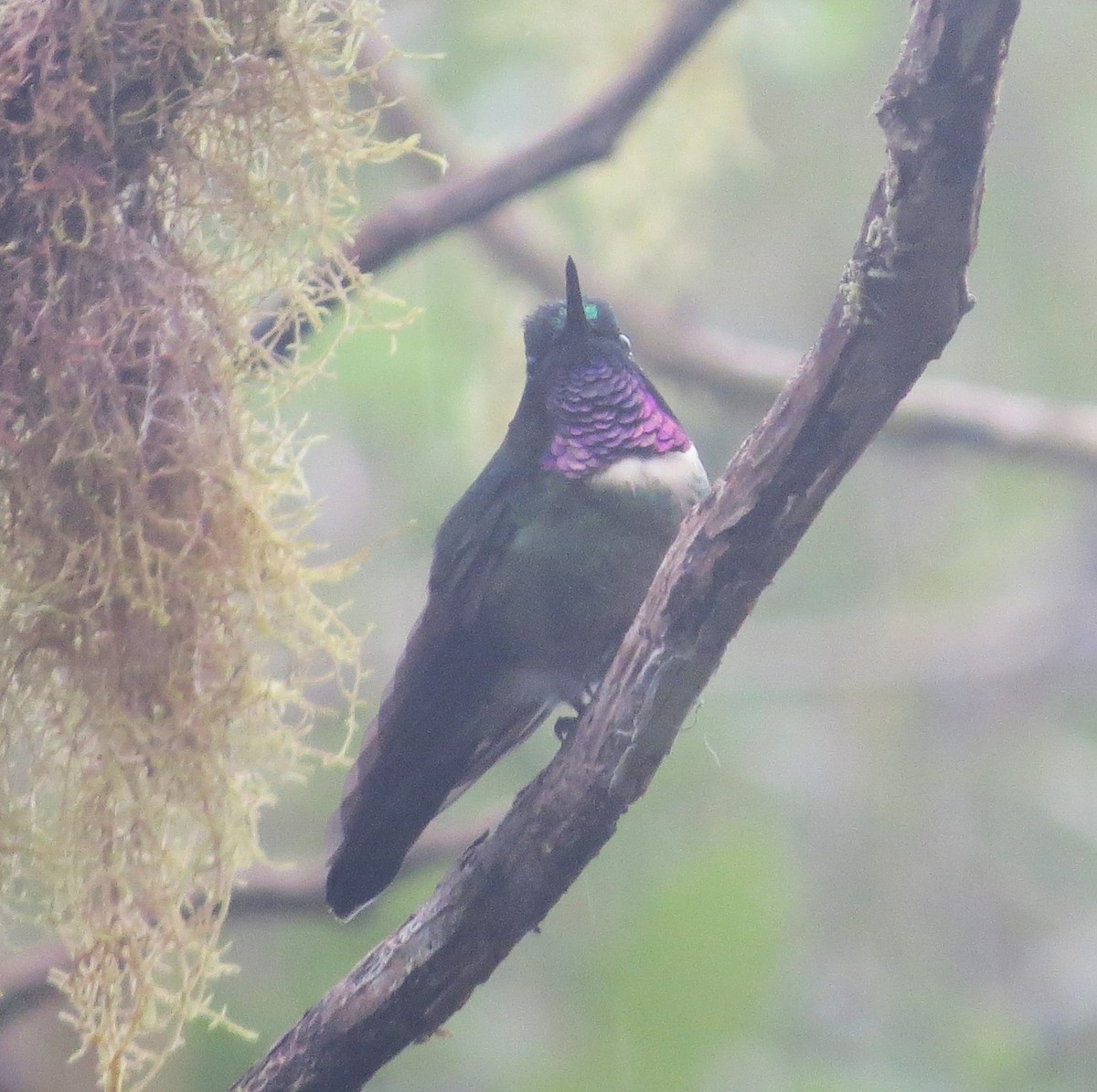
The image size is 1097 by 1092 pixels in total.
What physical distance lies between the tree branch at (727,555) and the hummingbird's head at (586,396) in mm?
468

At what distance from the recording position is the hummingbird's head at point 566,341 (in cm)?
200

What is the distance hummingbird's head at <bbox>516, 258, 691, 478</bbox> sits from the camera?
1939 millimetres

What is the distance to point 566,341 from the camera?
2010mm

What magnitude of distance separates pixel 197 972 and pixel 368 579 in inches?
106

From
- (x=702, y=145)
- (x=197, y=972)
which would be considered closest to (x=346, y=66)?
(x=197, y=972)

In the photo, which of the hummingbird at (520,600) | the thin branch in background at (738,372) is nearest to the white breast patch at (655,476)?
the hummingbird at (520,600)

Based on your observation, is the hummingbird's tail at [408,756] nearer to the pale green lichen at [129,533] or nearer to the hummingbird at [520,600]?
the hummingbird at [520,600]

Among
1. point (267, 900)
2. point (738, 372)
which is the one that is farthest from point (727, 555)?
point (738, 372)

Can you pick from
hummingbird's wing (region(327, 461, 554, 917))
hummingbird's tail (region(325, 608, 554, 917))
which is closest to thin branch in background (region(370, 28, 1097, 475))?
hummingbird's wing (region(327, 461, 554, 917))

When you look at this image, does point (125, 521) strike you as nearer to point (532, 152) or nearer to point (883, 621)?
point (532, 152)

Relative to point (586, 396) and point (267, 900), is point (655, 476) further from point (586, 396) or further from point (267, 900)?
point (267, 900)

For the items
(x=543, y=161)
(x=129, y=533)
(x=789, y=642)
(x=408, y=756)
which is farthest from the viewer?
(x=789, y=642)

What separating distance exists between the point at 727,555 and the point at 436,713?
0.59 m

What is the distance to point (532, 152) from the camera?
248 centimetres
